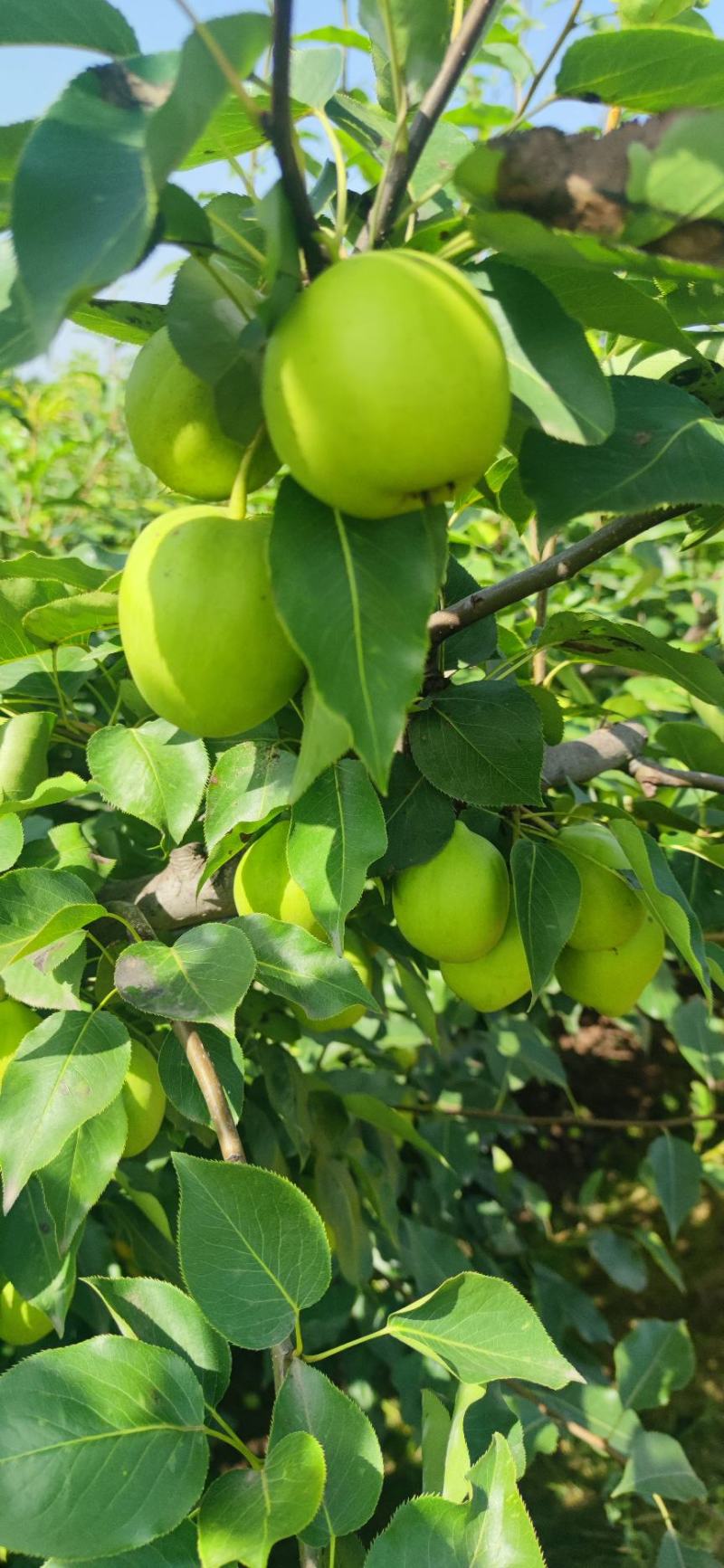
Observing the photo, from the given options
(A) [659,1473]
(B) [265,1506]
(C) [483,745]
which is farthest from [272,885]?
(A) [659,1473]

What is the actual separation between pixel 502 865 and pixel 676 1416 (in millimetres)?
1960

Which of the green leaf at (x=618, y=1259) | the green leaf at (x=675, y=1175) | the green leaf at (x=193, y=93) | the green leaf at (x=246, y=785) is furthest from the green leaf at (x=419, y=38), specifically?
the green leaf at (x=618, y=1259)

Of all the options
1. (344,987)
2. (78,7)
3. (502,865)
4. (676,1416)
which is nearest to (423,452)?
(78,7)

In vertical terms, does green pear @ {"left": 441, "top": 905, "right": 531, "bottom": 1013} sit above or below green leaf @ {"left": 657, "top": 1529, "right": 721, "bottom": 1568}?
above

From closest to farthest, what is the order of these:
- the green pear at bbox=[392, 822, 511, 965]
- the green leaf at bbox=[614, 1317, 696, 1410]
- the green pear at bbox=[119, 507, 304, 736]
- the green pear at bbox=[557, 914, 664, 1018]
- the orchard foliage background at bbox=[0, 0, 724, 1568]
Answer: the orchard foliage background at bbox=[0, 0, 724, 1568] < the green pear at bbox=[119, 507, 304, 736] < the green pear at bbox=[392, 822, 511, 965] < the green pear at bbox=[557, 914, 664, 1018] < the green leaf at bbox=[614, 1317, 696, 1410]

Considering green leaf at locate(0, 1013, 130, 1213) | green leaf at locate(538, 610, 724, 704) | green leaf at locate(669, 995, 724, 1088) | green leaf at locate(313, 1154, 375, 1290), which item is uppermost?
green leaf at locate(538, 610, 724, 704)

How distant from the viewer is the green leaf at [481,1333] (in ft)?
2.27

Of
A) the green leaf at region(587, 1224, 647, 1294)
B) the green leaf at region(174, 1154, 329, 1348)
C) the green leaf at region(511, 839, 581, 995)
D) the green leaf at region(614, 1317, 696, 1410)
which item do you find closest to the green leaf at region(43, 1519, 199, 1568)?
the green leaf at region(174, 1154, 329, 1348)

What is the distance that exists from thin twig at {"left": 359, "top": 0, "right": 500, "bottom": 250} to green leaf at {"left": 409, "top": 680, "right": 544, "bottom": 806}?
1.33ft

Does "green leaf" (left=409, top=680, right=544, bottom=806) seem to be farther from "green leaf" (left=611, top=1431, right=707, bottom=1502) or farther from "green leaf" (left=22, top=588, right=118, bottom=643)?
"green leaf" (left=611, top=1431, right=707, bottom=1502)

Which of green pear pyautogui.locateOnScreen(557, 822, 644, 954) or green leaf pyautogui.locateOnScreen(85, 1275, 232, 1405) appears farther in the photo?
green pear pyautogui.locateOnScreen(557, 822, 644, 954)

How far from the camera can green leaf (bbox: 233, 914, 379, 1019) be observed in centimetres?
80

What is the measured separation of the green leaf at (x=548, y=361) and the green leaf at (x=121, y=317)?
241 mm

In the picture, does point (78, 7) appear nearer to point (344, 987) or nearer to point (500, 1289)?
point (344, 987)
